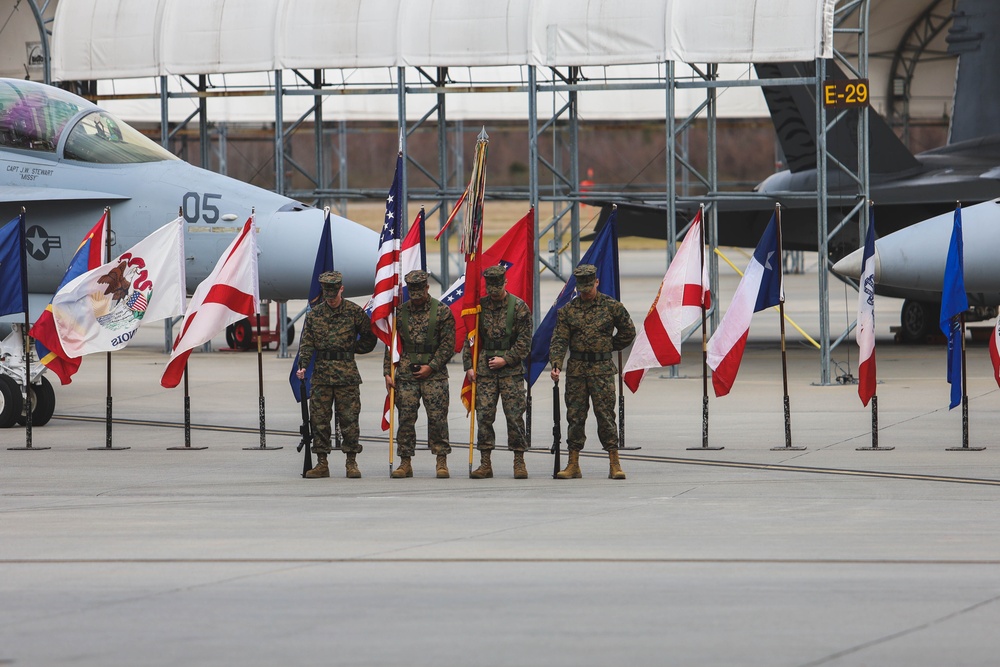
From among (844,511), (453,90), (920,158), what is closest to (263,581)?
(844,511)

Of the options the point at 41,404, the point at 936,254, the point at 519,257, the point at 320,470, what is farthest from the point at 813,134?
the point at 320,470

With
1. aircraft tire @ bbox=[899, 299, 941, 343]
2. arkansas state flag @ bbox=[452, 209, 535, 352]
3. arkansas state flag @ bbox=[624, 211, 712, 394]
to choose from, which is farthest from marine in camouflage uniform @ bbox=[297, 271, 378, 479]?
aircraft tire @ bbox=[899, 299, 941, 343]

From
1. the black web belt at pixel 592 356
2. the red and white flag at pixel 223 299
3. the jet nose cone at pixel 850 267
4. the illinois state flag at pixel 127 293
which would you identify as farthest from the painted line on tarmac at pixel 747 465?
the jet nose cone at pixel 850 267

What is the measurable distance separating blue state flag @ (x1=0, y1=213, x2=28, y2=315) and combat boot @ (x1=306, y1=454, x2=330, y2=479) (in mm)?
3879

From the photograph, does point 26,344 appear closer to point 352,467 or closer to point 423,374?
point 352,467

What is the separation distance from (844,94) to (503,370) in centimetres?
912

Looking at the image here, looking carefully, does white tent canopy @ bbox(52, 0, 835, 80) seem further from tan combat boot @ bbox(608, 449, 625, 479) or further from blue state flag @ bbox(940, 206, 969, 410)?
tan combat boot @ bbox(608, 449, 625, 479)

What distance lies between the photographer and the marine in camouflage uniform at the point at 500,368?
11219 millimetres

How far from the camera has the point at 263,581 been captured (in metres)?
7.38

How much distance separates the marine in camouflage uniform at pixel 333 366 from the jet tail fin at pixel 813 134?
51.9 feet

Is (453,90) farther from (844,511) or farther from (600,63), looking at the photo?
(844,511)

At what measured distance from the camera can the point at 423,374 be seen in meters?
11.2

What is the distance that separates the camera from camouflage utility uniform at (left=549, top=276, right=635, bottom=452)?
36.8 feet

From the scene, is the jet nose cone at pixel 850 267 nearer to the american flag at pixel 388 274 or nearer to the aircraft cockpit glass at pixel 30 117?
the american flag at pixel 388 274
